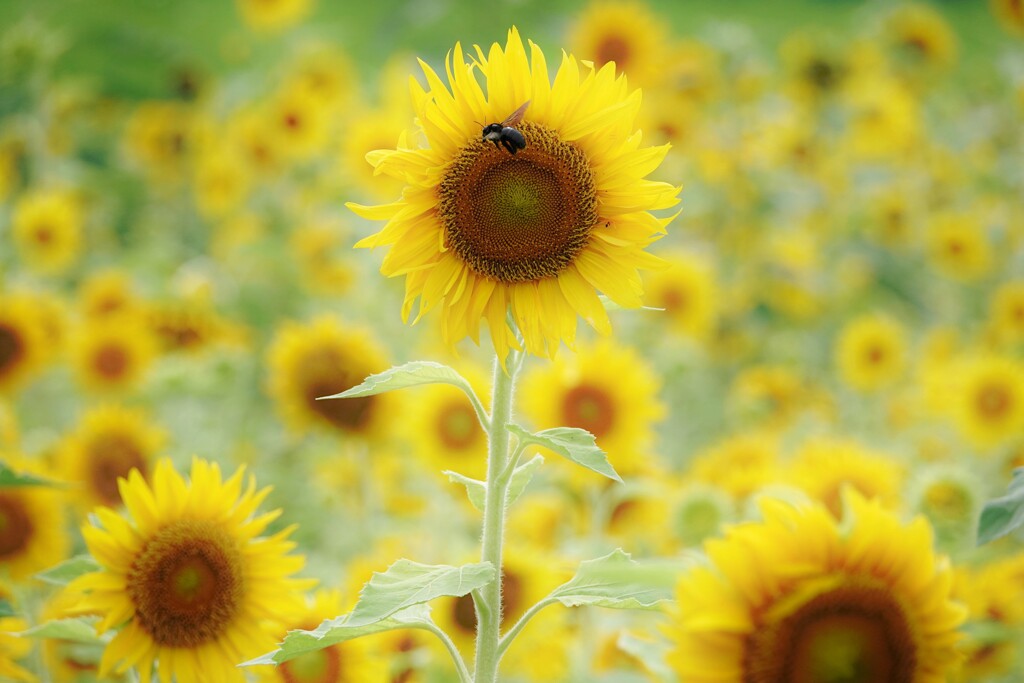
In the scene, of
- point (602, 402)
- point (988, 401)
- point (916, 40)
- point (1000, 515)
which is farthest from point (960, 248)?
point (1000, 515)

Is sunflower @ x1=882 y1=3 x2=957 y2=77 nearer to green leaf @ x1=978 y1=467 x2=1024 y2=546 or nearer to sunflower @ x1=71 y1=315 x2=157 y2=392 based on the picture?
sunflower @ x1=71 y1=315 x2=157 y2=392

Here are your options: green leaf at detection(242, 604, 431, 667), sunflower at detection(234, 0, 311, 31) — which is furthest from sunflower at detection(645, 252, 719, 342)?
sunflower at detection(234, 0, 311, 31)

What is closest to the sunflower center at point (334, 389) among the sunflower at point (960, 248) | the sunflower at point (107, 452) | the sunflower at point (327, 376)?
the sunflower at point (327, 376)

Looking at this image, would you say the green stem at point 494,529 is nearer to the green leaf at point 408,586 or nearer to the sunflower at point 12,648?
the green leaf at point 408,586

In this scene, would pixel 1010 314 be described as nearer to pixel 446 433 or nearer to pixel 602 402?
pixel 602 402

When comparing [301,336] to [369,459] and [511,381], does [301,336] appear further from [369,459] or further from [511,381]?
[511,381]

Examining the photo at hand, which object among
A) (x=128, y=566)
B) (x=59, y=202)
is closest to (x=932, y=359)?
(x=128, y=566)

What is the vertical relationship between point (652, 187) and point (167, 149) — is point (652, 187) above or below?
below
